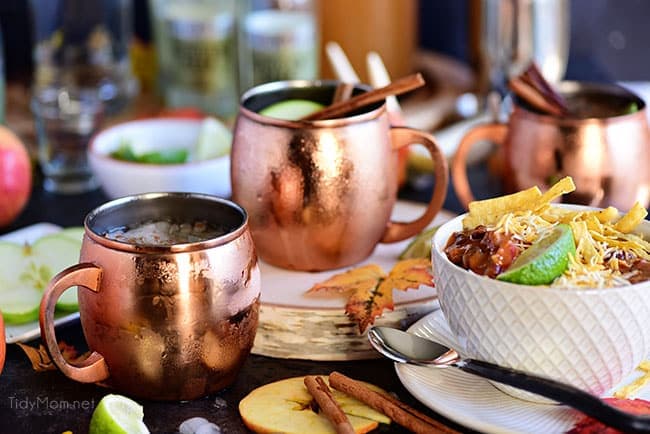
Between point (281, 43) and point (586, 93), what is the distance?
566mm

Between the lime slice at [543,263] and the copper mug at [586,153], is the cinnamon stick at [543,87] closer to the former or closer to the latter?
the copper mug at [586,153]

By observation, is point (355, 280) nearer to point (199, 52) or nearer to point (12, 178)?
point (12, 178)

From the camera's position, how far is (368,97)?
3.39 feet

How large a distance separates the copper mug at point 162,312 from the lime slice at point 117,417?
0.11 ft

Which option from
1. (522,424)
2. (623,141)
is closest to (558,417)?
(522,424)

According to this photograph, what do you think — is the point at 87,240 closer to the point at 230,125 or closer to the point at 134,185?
the point at 134,185

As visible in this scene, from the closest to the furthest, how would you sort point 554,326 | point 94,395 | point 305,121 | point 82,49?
1. point 554,326
2. point 94,395
3. point 305,121
4. point 82,49

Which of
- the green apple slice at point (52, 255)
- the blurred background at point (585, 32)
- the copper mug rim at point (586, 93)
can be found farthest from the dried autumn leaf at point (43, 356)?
the blurred background at point (585, 32)

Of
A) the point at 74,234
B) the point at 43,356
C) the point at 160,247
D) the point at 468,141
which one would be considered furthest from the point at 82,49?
the point at 160,247

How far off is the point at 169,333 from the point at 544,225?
0.32 m

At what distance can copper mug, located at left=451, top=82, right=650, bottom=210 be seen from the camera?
1.14m

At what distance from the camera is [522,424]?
2.58ft

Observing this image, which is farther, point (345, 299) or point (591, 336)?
point (345, 299)

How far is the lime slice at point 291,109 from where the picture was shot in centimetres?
110
